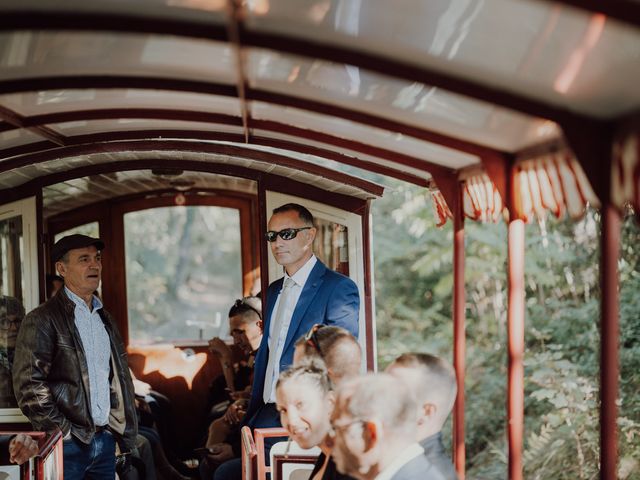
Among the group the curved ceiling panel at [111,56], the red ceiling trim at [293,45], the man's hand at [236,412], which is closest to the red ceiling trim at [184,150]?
the curved ceiling panel at [111,56]

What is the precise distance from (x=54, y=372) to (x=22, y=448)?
54 centimetres

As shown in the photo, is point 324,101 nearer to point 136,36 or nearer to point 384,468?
point 136,36

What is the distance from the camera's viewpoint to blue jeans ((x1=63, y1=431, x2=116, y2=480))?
430 cm

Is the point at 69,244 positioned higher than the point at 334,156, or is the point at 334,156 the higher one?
the point at 334,156

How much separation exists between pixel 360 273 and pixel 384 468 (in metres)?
3.76

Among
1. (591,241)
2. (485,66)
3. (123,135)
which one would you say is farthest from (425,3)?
(591,241)

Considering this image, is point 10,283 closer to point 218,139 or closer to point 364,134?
point 218,139

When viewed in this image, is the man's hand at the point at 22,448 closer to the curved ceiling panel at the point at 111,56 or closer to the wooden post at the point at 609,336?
the curved ceiling panel at the point at 111,56

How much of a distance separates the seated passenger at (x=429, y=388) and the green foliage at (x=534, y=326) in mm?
3730

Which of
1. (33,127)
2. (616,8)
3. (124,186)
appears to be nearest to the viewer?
(616,8)

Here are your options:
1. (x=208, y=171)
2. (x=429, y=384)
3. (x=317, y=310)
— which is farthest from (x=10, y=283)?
(x=429, y=384)

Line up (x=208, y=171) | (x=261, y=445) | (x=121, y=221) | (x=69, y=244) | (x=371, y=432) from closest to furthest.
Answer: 1. (x=371, y=432)
2. (x=261, y=445)
3. (x=69, y=244)
4. (x=208, y=171)
5. (x=121, y=221)

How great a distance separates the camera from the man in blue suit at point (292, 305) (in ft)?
14.1

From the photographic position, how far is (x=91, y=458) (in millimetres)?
4371
